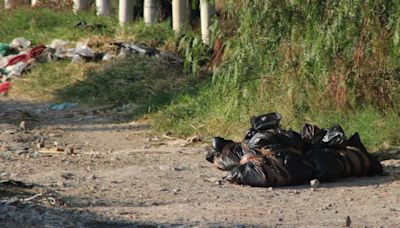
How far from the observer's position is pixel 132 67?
50.3 ft

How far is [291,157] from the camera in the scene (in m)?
8.85

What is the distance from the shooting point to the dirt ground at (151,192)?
7.35 m

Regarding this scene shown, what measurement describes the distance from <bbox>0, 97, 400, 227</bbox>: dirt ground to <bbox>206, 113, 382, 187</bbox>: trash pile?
98 millimetres

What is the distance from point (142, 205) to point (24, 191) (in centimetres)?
95

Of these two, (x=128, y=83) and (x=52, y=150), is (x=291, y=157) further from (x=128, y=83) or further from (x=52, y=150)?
(x=128, y=83)

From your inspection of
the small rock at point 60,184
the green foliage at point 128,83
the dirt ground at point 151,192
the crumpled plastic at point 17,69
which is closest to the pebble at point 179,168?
the dirt ground at point 151,192

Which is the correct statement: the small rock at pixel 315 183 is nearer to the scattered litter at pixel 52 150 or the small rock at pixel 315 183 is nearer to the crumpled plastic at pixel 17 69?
the scattered litter at pixel 52 150

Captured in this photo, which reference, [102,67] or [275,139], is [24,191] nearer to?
[275,139]

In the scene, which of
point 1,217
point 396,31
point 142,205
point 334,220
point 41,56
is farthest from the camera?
point 41,56

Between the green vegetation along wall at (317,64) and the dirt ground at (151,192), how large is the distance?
0.66 metres

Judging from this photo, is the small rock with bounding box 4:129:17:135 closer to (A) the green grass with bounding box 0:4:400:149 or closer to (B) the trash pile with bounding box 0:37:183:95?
(A) the green grass with bounding box 0:4:400:149

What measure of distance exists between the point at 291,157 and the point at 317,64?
3.62ft

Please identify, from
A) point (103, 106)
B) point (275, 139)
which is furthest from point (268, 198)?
point (103, 106)

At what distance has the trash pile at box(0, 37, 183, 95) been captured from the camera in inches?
623
